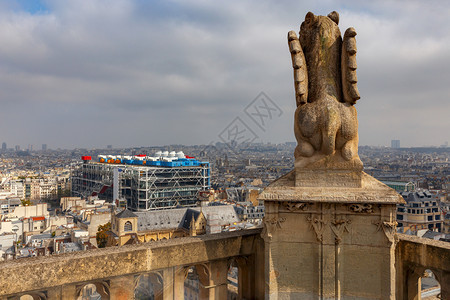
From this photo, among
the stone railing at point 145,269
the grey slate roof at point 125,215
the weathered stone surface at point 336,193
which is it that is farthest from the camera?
the grey slate roof at point 125,215

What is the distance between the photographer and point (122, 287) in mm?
4949

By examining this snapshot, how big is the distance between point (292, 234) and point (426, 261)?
1895 millimetres

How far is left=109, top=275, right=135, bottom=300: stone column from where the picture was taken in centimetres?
490

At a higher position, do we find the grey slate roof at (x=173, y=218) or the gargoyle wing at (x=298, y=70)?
the gargoyle wing at (x=298, y=70)

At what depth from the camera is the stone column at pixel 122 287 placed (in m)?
4.90

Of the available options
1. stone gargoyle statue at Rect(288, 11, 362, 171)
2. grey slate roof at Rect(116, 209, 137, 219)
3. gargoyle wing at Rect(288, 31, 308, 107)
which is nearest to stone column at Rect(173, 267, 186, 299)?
stone gargoyle statue at Rect(288, 11, 362, 171)

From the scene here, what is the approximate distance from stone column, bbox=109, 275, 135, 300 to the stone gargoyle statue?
115 inches

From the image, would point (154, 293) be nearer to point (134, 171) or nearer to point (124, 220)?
point (124, 220)

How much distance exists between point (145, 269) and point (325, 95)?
365 cm

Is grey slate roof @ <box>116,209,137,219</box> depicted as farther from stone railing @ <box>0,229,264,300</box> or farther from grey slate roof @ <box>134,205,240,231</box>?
stone railing @ <box>0,229,264,300</box>

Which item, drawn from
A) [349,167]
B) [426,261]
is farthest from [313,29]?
[426,261]

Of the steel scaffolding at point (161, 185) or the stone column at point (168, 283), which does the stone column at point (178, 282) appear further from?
the steel scaffolding at point (161, 185)

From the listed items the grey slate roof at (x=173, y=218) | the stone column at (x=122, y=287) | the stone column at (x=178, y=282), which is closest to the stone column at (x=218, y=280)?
the stone column at (x=178, y=282)

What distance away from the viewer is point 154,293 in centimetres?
527
